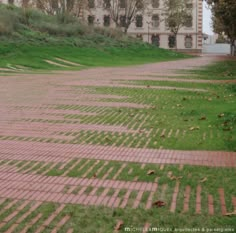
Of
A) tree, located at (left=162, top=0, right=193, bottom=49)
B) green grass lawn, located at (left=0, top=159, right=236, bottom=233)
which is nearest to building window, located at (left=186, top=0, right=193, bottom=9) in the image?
tree, located at (left=162, top=0, right=193, bottom=49)

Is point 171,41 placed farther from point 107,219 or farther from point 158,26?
point 107,219

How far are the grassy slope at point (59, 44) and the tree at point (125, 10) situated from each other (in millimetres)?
16532

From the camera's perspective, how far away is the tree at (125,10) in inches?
2457

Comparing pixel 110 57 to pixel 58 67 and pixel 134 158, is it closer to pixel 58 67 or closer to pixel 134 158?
pixel 58 67

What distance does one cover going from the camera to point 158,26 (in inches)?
2876

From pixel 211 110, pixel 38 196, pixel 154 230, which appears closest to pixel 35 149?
pixel 38 196

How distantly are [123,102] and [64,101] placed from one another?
1.61 metres

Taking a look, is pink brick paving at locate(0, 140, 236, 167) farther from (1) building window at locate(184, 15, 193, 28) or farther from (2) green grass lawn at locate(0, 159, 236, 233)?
(1) building window at locate(184, 15, 193, 28)

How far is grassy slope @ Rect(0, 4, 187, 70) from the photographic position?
30.1m

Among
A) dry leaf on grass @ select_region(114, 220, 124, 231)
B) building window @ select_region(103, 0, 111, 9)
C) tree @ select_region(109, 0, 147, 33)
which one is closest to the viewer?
dry leaf on grass @ select_region(114, 220, 124, 231)

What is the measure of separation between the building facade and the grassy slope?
85.8ft

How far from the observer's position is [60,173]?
20.9 ft

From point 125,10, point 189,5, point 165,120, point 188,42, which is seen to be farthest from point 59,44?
point 188,42

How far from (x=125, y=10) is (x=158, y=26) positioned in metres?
10.5
